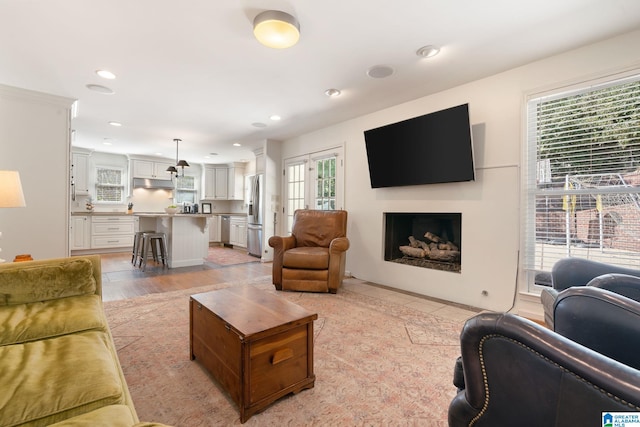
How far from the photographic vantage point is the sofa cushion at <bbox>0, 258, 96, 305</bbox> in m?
1.68

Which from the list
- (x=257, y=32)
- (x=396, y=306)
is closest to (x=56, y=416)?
(x=257, y=32)

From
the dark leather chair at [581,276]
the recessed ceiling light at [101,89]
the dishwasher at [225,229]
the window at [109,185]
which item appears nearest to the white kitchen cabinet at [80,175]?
the window at [109,185]

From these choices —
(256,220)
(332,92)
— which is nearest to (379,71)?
(332,92)

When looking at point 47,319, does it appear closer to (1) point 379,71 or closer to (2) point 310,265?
(2) point 310,265

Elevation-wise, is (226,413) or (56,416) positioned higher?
(56,416)

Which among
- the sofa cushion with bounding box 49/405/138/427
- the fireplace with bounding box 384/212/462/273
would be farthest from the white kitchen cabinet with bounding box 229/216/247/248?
the sofa cushion with bounding box 49/405/138/427

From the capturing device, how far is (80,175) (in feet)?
21.7

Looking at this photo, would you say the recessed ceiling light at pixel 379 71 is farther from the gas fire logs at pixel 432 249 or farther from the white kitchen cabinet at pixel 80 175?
the white kitchen cabinet at pixel 80 175

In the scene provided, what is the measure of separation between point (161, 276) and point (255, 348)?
3651 mm

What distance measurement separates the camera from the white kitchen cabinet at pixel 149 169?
7.30m

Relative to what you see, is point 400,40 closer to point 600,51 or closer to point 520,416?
point 600,51

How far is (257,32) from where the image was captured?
2.13m

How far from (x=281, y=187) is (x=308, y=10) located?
13.1 ft

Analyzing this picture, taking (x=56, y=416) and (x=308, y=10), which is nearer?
(x=56, y=416)
